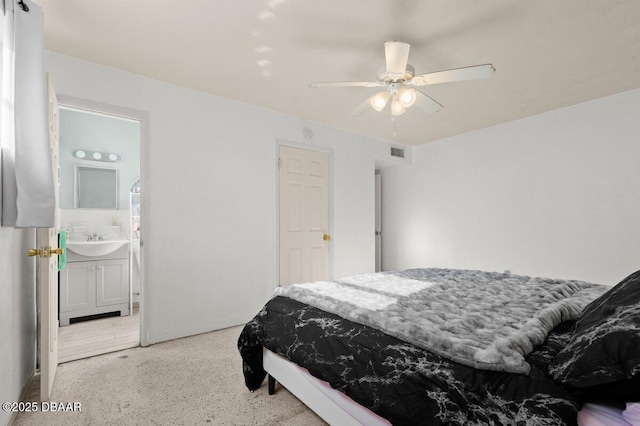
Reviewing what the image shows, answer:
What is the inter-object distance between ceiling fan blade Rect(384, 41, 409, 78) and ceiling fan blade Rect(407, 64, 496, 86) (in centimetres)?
14

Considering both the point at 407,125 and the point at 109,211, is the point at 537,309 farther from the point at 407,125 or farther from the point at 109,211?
the point at 109,211

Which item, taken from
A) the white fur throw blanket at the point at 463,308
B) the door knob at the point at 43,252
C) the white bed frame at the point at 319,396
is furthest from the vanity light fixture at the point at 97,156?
the white bed frame at the point at 319,396

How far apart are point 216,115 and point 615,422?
140 inches

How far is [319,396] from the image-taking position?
162cm

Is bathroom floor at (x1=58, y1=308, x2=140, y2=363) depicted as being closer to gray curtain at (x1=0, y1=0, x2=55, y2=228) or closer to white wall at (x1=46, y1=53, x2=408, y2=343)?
white wall at (x1=46, y1=53, x2=408, y2=343)

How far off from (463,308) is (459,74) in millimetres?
1487

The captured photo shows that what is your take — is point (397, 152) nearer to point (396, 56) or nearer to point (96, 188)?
point (396, 56)

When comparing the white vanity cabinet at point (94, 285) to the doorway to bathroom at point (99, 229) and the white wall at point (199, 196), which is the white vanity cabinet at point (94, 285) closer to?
the doorway to bathroom at point (99, 229)

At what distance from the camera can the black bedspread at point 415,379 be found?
0.94 m

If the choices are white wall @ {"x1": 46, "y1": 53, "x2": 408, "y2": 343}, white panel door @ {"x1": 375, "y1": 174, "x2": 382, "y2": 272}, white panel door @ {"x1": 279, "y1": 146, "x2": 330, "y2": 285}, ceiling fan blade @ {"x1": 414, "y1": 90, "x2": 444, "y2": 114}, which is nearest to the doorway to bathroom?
white wall @ {"x1": 46, "y1": 53, "x2": 408, "y2": 343}

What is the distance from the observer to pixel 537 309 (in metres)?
1.61

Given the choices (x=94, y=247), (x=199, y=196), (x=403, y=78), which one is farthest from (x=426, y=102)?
(x=94, y=247)

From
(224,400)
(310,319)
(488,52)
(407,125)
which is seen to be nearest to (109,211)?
(224,400)

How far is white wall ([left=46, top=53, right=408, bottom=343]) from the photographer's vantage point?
9.52 feet
